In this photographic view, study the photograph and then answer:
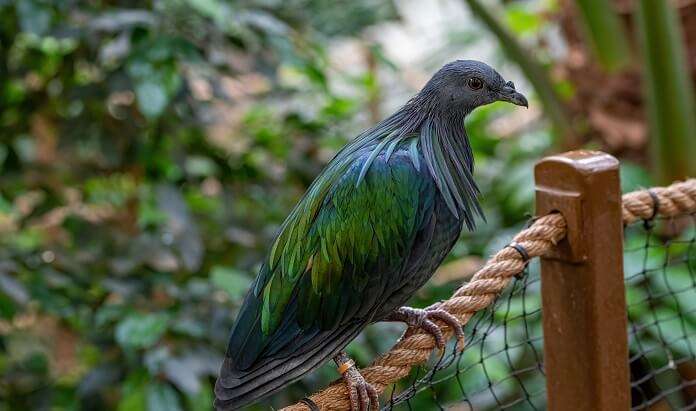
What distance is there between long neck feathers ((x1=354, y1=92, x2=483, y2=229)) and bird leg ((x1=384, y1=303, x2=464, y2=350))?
5.7 inches

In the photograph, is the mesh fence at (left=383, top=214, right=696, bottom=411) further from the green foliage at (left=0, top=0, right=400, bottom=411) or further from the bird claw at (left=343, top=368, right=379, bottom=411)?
the bird claw at (left=343, top=368, right=379, bottom=411)

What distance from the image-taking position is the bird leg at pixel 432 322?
1265 millimetres

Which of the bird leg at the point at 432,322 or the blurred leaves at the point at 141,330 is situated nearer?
the bird leg at the point at 432,322

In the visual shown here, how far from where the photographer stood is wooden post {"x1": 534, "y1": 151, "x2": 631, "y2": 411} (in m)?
1.34

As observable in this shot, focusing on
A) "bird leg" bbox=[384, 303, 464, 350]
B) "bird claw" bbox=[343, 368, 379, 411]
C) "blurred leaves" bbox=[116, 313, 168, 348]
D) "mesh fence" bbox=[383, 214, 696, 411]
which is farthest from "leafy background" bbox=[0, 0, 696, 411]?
"bird claw" bbox=[343, 368, 379, 411]

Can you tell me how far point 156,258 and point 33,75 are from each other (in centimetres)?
70

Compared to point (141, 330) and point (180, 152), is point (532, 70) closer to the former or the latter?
point (180, 152)

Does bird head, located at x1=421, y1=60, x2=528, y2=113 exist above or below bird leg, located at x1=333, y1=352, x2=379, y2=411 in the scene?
above

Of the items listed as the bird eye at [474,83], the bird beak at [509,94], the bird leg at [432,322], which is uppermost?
the bird eye at [474,83]

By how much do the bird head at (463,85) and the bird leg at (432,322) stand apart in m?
0.30

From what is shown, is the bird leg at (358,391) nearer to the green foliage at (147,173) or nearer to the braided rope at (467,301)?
the braided rope at (467,301)

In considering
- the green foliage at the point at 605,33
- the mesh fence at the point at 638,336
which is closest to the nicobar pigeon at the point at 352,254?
the mesh fence at the point at 638,336

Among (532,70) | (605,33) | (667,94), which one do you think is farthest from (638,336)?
(605,33)

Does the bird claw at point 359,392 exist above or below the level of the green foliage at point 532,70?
below
